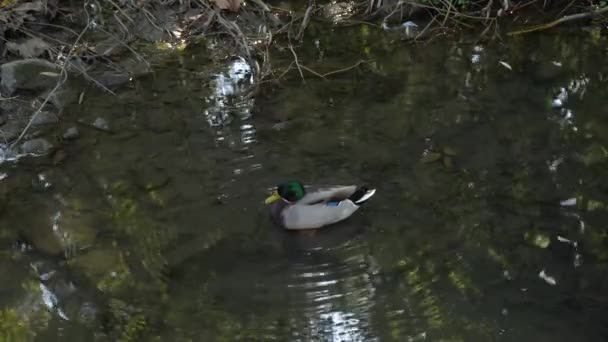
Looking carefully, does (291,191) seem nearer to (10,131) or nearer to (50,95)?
(50,95)

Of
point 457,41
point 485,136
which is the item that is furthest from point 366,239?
point 457,41

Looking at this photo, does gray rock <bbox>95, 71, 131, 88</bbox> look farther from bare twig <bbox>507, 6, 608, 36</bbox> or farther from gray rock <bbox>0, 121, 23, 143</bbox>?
bare twig <bbox>507, 6, 608, 36</bbox>

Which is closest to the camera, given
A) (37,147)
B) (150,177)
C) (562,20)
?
(150,177)

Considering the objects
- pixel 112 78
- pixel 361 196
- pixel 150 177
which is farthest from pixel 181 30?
pixel 361 196

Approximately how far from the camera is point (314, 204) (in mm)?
4891

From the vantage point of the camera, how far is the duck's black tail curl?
4.87m

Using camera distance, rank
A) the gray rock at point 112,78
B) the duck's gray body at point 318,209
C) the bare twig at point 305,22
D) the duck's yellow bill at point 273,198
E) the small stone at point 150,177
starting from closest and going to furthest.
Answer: the duck's gray body at point 318,209 → the duck's yellow bill at point 273,198 → the small stone at point 150,177 → the gray rock at point 112,78 → the bare twig at point 305,22

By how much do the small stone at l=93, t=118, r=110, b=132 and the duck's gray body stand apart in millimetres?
1968

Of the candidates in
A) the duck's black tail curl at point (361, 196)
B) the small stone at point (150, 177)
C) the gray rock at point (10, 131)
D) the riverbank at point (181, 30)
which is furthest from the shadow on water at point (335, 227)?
the riverbank at point (181, 30)

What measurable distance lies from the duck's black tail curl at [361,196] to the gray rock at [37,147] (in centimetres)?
256

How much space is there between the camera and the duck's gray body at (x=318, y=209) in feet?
15.9

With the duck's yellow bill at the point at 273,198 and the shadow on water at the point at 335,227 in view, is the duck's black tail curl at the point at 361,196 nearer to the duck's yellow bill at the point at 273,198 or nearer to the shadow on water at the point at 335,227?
the shadow on water at the point at 335,227

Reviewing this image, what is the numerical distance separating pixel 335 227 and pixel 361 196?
28cm

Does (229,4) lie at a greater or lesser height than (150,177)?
greater
